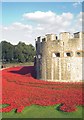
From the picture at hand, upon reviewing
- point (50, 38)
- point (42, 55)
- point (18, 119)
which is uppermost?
point (50, 38)

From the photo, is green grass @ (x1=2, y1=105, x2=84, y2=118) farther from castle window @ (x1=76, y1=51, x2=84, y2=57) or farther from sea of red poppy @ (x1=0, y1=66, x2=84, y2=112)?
castle window @ (x1=76, y1=51, x2=84, y2=57)

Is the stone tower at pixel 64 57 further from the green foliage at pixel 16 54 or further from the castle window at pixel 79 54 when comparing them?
the green foliage at pixel 16 54

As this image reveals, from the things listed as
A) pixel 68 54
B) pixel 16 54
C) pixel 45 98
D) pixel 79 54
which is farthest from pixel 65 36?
pixel 16 54

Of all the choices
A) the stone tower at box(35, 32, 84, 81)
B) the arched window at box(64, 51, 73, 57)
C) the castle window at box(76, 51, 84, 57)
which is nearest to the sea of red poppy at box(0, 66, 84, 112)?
the stone tower at box(35, 32, 84, 81)

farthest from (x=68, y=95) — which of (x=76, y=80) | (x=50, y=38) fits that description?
(x=50, y=38)

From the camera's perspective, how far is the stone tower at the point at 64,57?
2881 centimetres

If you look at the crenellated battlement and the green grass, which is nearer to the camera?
the green grass

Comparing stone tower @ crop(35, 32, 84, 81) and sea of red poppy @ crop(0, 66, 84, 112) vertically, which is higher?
stone tower @ crop(35, 32, 84, 81)

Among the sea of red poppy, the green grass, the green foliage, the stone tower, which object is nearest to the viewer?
the green grass

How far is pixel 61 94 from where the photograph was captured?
21.1 metres

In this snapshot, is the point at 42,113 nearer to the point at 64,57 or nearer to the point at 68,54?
the point at 64,57

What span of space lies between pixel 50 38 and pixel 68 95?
1107 cm

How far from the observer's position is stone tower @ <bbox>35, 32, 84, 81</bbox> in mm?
28812

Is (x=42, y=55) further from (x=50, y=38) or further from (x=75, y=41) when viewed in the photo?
(x=75, y=41)
